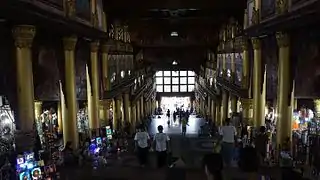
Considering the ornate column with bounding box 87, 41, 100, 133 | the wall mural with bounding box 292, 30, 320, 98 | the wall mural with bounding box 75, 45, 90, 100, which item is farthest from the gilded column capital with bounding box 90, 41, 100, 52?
the wall mural with bounding box 292, 30, 320, 98

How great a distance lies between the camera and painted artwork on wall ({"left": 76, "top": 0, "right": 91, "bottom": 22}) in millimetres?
14074

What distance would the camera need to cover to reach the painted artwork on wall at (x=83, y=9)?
554 inches

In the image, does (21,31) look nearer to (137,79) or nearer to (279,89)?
(279,89)

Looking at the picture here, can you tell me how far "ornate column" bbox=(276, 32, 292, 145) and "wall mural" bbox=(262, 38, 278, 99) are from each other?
987 millimetres

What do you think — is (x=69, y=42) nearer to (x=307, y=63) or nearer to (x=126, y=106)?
(x=307, y=63)

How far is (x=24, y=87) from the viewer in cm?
1038

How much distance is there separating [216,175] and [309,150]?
926 cm

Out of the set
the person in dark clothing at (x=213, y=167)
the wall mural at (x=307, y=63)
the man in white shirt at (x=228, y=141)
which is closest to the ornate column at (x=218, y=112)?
the wall mural at (x=307, y=63)

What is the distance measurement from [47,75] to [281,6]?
25.8 ft

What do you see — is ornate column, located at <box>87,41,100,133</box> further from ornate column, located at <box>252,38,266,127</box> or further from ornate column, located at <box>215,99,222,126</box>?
ornate column, located at <box>215,99,222,126</box>

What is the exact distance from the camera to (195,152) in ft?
56.4

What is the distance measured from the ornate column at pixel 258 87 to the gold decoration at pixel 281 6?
152 inches

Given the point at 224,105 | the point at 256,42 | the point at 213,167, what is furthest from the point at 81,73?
the point at 224,105

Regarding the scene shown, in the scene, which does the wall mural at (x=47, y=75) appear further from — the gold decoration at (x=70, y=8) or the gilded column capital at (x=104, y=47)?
the gilded column capital at (x=104, y=47)
